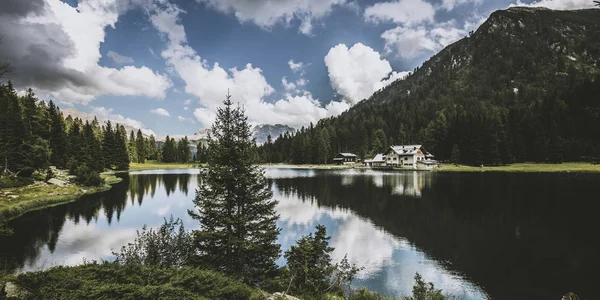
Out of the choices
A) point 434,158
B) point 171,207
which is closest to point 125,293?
point 171,207

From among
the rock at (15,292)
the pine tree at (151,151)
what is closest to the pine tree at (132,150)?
the pine tree at (151,151)

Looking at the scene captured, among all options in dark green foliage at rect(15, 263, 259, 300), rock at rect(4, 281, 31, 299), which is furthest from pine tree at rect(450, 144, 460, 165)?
rock at rect(4, 281, 31, 299)

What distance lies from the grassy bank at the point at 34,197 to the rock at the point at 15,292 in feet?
110

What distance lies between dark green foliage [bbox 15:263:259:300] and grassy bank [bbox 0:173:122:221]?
1327 inches

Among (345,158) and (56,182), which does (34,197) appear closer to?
(56,182)

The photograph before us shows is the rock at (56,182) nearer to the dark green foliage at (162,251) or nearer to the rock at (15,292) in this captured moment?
the dark green foliage at (162,251)

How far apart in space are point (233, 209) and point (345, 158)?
145702 mm

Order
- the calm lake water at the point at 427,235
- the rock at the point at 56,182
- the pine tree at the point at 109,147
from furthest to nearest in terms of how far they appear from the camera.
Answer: the pine tree at the point at 109,147 → the rock at the point at 56,182 → the calm lake water at the point at 427,235

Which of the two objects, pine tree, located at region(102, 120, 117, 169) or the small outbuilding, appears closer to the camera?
pine tree, located at region(102, 120, 117, 169)

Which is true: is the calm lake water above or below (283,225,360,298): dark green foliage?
below

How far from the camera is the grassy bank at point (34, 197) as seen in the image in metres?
35.8

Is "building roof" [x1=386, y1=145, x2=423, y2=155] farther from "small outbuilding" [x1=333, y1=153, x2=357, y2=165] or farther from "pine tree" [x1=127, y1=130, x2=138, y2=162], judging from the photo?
"pine tree" [x1=127, y1=130, x2=138, y2=162]

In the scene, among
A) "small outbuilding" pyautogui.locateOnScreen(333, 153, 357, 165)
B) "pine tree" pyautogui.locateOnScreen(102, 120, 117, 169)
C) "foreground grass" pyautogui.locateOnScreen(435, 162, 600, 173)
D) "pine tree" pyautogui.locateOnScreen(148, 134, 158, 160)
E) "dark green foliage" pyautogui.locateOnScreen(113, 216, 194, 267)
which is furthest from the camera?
"pine tree" pyautogui.locateOnScreen(148, 134, 158, 160)

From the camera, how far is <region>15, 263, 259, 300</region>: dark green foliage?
27.6 ft
